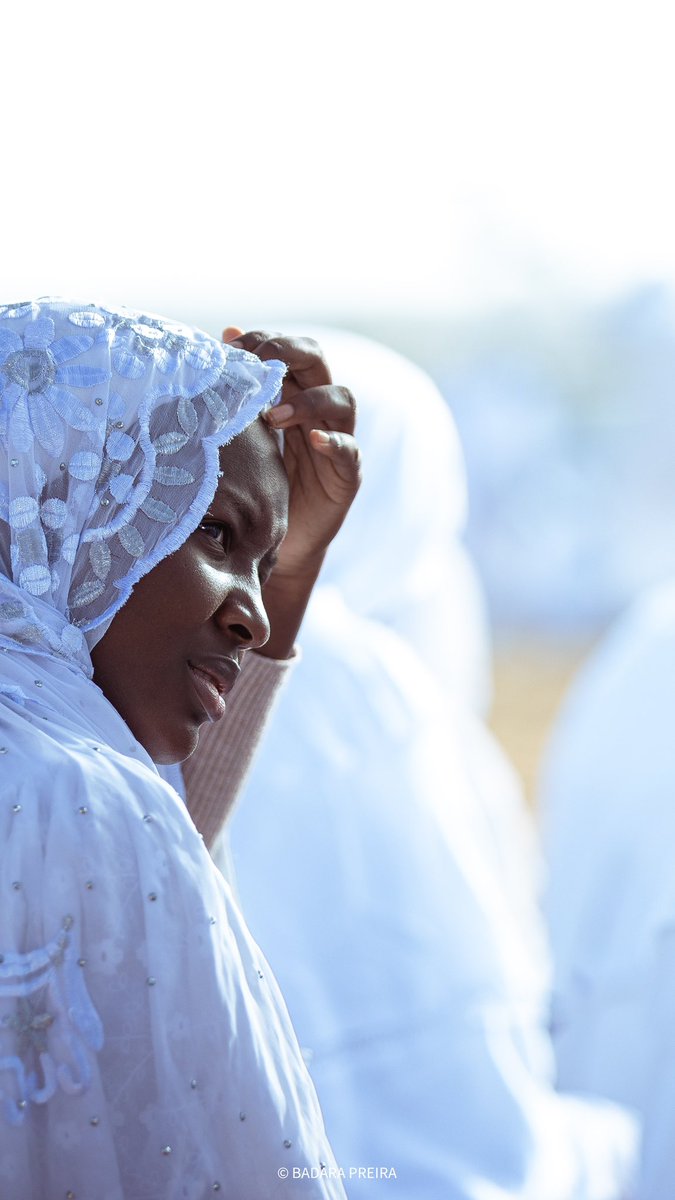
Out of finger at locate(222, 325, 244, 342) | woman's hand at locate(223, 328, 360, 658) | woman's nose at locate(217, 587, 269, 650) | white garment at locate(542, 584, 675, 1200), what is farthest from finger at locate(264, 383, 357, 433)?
white garment at locate(542, 584, 675, 1200)

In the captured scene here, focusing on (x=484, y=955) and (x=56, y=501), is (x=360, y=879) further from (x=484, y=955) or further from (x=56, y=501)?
(x=56, y=501)

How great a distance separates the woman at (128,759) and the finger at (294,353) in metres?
0.05

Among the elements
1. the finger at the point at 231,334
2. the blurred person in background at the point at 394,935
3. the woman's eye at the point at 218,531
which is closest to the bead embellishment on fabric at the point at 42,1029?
the woman's eye at the point at 218,531

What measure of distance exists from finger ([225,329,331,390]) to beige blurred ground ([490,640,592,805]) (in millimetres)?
6232

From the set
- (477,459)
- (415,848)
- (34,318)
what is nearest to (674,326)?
(477,459)

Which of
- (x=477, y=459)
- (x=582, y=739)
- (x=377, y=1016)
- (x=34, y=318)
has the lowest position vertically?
(x=477, y=459)

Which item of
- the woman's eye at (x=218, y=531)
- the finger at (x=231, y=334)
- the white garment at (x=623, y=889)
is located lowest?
the white garment at (x=623, y=889)

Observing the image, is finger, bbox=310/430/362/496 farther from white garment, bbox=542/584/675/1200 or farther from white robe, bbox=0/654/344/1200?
white garment, bbox=542/584/675/1200

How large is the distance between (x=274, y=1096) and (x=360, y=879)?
57.0 inches

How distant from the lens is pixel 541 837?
389cm

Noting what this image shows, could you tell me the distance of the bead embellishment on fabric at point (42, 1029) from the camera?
1094 millimetres

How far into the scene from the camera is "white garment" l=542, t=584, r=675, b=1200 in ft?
9.81

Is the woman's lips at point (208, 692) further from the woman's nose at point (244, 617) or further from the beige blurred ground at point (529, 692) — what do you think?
the beige blurred ground at point (529, 692)

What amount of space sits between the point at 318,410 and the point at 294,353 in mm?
68
